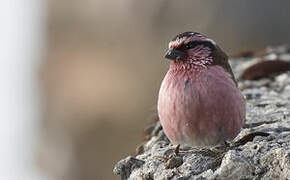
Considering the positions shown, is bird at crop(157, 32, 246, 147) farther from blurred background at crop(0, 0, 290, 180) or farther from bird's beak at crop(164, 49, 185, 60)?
blurred background at crop(0, 0, 290, 180)

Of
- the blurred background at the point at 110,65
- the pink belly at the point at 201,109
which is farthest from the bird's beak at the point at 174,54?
the blurred background at the point at 110,65

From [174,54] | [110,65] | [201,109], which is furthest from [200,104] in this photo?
[110,65]

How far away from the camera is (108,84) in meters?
9.97

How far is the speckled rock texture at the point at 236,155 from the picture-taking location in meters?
2.68

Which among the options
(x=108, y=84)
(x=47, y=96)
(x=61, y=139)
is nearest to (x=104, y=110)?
(x=108, y=84)

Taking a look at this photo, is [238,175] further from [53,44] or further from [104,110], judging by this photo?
[53,44]

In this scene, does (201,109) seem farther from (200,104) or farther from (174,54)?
(174,54)

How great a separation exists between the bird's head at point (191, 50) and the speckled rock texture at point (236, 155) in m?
0.39

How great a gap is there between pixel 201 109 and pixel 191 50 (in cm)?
41

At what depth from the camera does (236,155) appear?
2.74 m

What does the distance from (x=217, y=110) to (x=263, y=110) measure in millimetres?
819

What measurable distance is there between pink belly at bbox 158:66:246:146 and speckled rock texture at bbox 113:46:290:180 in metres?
0.06

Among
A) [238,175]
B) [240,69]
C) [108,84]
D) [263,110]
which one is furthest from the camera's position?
[108,84]

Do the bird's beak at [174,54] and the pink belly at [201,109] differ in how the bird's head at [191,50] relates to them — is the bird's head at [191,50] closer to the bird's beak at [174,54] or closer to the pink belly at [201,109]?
the bird's beak at [174,54]
